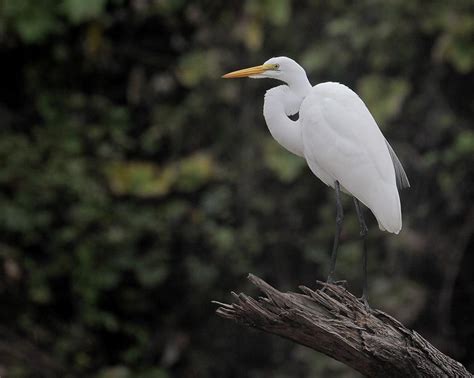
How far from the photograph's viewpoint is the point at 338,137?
3.23 m

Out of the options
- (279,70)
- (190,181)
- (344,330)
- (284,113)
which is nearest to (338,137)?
(284,113)

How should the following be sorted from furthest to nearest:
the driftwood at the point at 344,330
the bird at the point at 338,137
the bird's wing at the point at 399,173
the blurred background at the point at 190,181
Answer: the blurred background at the point at 190,181, the bird's wing at the point at 399,173, the bird at the point at 338,137, the driftwood at the point at 344,330

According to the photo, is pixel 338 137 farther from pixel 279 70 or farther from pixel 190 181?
pixel 190 181

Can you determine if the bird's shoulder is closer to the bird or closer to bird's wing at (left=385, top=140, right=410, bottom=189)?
the bird

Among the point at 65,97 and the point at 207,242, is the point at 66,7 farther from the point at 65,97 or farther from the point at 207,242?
the point at 207,242

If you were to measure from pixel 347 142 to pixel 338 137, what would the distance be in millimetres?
37

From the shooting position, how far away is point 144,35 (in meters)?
6.44

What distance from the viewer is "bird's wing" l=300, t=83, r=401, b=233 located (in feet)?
10.4

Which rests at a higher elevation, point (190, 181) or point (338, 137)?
point (338, 137)

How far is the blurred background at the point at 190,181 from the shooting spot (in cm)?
564

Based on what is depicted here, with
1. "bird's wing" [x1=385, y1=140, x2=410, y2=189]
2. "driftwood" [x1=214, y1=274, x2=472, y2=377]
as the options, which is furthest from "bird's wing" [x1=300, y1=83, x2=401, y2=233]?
"driftwood" [x1=214, y1=274, x2=472, y2=377]

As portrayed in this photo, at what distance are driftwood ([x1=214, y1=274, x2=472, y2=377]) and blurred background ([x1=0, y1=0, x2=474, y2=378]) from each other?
2.76m

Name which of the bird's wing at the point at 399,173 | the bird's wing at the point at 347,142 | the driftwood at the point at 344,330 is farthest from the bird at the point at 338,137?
the driftwood at the point at 344,330

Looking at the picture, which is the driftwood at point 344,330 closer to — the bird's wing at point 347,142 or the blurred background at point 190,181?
the bird's wing at point 347,142
